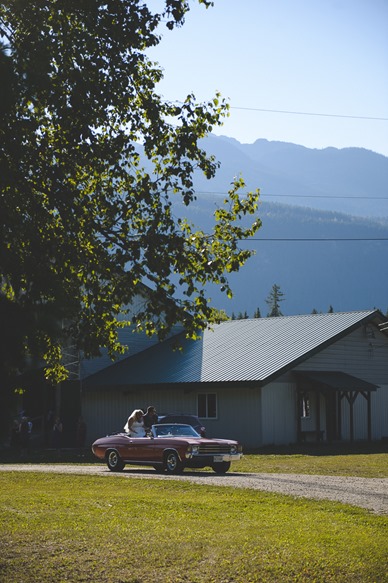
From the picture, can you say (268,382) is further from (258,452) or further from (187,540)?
(187,540)

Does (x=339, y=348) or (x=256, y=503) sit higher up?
(x=339, y=348)

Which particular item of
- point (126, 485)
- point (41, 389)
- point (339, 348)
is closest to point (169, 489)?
point (126, 485)

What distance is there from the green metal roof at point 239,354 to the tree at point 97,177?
908 inches

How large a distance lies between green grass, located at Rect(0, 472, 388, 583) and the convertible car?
6173mm

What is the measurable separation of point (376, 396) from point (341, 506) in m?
30.2

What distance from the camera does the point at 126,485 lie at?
21.0 meters

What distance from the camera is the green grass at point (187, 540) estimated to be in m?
11.0

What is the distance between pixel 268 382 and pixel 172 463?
13853 mm

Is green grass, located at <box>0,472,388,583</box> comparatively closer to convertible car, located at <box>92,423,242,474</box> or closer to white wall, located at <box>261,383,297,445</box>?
convertible car, located at <box>92,423,242,474</box>

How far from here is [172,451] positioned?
24.6 metres

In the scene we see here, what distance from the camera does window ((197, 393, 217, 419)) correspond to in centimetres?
4106

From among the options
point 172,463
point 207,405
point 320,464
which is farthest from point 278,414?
point 172,463

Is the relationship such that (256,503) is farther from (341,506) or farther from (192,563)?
(192,563)

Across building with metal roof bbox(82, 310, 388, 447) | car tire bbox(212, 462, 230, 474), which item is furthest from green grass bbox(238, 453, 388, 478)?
building with metal roof bbox(82, 310, 388, 447)
